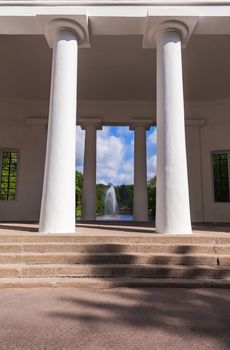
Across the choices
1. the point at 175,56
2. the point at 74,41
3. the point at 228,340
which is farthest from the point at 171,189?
the point at 74,41

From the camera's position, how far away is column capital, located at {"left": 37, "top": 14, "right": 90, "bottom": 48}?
10.1 m

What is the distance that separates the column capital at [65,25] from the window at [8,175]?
12.5 metres

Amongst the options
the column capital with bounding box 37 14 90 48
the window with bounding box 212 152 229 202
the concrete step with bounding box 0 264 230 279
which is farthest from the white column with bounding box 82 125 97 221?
the concrete step with bounding box 0 264 230 279

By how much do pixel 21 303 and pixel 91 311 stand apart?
1.49 metres

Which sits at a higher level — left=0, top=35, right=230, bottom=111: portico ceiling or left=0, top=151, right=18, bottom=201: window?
left=0, top=35, right=230, bottom=111: portico ceiling

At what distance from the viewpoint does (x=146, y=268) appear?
7.16 metres

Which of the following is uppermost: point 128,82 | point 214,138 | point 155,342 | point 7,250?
point 128,82

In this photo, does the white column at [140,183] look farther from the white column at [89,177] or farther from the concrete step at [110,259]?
the concrete step at [110,259]

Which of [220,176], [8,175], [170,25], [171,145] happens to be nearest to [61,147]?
[171,145]

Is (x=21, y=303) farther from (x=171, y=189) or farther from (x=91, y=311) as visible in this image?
(x=171, y=189)

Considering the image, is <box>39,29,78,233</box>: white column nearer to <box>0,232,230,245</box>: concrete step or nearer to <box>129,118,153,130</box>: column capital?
<box>0,232,230,245</box>: concrete step

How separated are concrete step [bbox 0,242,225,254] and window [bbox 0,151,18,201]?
44.4 feet

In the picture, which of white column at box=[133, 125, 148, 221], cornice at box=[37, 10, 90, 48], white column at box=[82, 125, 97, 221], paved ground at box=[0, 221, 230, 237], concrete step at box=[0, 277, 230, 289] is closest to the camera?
concrete step at box=[0, 277, 230, 289]

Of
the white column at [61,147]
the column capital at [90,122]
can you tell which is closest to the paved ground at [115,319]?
the white column at [61,147]
